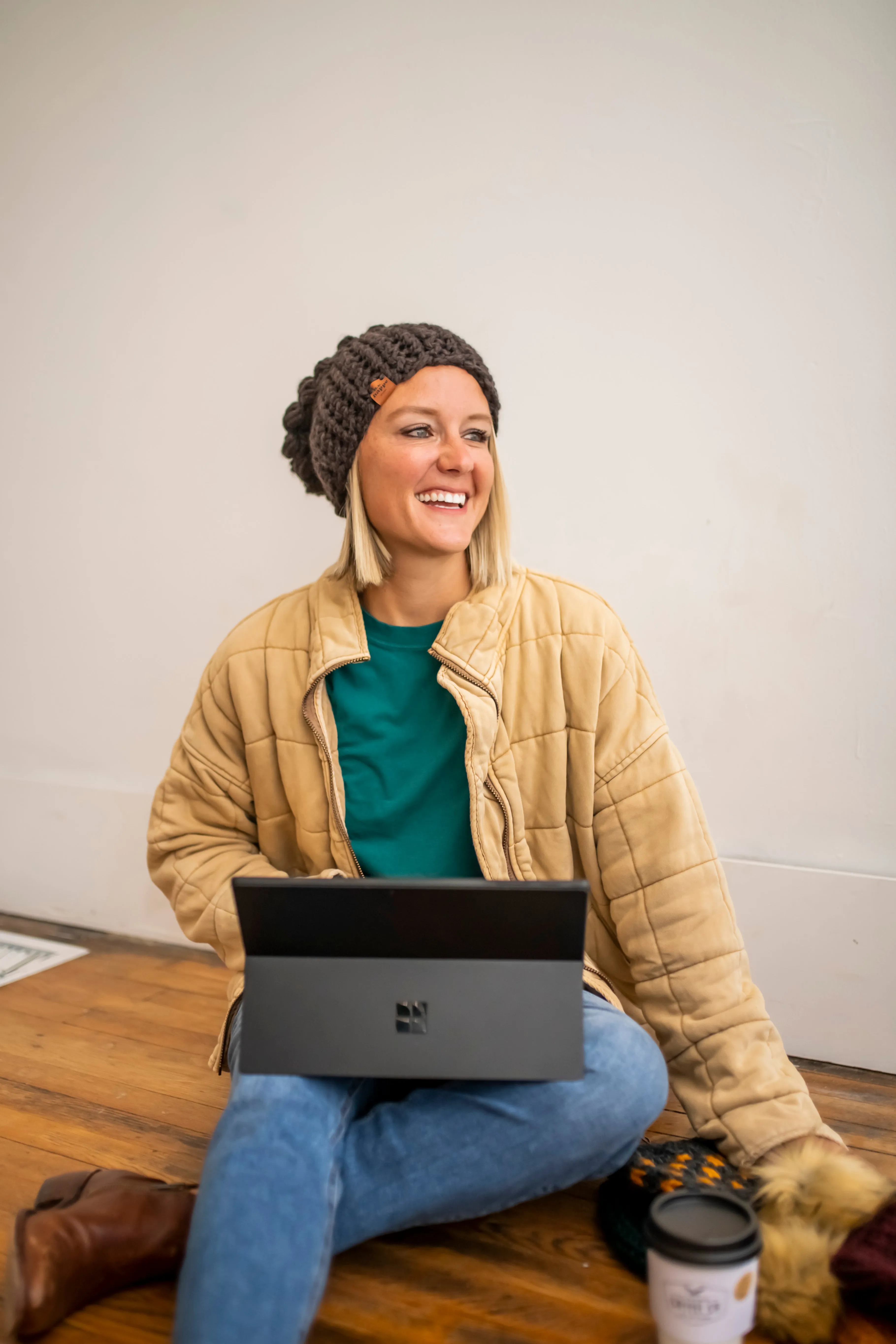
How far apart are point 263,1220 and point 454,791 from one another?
0.62m

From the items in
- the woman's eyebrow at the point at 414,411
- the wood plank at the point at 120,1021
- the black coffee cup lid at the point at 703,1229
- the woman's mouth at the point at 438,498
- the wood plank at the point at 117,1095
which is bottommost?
the wood plank at the point at 120,1021

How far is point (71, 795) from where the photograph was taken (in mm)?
2574

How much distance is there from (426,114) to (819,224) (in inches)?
33.4

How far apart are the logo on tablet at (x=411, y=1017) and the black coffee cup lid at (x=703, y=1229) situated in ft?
0.96

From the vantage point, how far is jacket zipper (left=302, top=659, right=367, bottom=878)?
55.1 inches

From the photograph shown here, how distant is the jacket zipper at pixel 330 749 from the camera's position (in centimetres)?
140

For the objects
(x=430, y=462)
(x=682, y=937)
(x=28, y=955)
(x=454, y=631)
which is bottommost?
(x=28, y=955)

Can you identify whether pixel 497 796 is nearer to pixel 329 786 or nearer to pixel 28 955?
pixel 329 786

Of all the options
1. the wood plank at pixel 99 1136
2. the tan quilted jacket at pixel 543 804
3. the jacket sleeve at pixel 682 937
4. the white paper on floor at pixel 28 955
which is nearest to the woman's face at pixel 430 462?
the tan quilted jacket at pixel 543 804

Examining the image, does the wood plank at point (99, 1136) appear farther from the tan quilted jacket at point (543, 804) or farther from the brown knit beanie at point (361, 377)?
the brown knit beanie at point (361, 377)

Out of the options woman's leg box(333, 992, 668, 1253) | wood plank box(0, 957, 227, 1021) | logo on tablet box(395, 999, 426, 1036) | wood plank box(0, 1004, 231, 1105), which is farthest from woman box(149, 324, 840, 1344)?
wood plank box(0, 957, 227, 1021)

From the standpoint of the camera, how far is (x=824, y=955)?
1.78 m

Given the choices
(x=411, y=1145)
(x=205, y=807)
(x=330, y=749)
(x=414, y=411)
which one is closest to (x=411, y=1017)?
(x=411, y=1145)

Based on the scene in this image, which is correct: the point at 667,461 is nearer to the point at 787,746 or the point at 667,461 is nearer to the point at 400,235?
the point at 787,746
